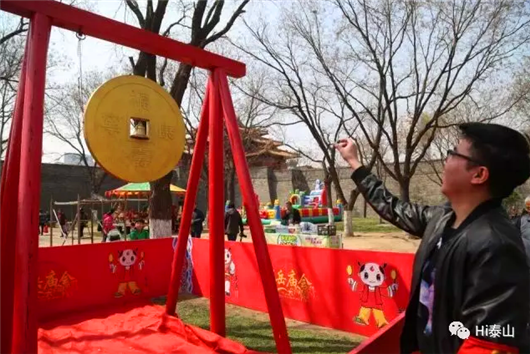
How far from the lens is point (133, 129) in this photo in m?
4.66

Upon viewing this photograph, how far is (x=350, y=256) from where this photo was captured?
552 cm

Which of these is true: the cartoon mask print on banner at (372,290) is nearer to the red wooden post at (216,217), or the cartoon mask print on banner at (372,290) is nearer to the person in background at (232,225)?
the red wooden post at (216,217)

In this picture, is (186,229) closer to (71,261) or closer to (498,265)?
(71,261)

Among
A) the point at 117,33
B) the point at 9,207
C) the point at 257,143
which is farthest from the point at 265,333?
the point at 257,143

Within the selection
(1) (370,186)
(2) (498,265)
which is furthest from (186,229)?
(2) (498,265)

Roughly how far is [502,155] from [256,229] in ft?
9.82

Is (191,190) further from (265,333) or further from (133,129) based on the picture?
(265,333)

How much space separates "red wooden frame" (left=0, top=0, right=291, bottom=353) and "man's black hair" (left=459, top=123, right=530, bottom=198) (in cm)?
283

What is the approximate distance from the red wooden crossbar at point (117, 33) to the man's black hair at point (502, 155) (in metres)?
3.36

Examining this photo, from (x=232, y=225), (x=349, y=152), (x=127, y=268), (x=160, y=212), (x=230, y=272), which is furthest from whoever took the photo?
(x=232, y=225)

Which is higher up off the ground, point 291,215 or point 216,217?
point 216,217

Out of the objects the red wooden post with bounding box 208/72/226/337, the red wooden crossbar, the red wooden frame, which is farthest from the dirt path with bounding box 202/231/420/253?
the red wooden crossbar

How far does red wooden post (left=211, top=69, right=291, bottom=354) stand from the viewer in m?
4.11

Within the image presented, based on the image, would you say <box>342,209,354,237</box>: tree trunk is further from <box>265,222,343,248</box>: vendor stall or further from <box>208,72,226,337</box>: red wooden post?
<box>208,72,226,337</box>: red wooden post
